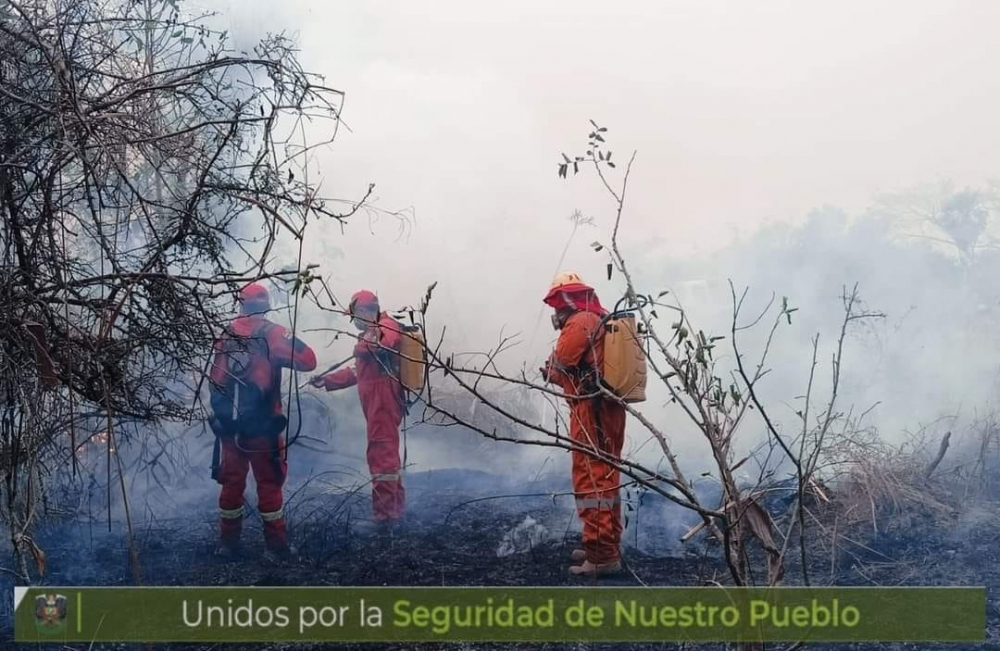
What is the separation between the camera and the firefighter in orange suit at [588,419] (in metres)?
5.18

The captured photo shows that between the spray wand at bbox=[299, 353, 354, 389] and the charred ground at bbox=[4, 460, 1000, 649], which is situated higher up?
the spray wand at bbox=[299, 353, 354, 389]

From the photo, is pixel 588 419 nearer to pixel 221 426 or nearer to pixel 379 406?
pixel 379 406

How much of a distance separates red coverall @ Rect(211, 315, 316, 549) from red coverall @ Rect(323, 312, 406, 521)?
0.88 ft

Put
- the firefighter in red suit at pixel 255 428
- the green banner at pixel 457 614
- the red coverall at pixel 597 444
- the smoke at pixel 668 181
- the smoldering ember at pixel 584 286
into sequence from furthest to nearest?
the firefighter in red suit at pixel 255 428
the smoke at pixel 668 181
the smoldering ember at pixel 584 286
the red coverall at pixel 597 444
the green banner at pixel 457 614

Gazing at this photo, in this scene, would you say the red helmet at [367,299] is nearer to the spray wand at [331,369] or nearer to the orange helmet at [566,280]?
the spray wand at [331,369]

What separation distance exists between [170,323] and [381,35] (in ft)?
8.18

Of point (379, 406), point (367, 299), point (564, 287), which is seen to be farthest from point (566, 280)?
point (379, 406)

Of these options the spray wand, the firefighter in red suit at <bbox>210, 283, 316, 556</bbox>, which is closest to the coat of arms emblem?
the firefighter in red suit at <bbox>210, 283, 316, 556</bbox>

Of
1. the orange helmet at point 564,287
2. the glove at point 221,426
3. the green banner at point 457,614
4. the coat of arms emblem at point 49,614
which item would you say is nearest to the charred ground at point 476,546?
the green banner at point 457,614

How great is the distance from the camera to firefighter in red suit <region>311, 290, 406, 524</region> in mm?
5773

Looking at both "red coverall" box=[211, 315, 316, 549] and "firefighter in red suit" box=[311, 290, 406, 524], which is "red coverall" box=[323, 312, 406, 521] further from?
"red coverall" box=[211, 315, 316, 549]

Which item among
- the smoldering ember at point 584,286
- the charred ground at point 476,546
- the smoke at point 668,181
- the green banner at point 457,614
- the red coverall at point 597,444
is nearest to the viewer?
the green banner at point 457,614

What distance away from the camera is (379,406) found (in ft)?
19.2

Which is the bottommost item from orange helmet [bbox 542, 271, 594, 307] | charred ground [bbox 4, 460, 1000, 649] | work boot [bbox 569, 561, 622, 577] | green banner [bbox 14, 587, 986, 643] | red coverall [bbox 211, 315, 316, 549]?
green banner [bbox 14, 587, 986, 643]
